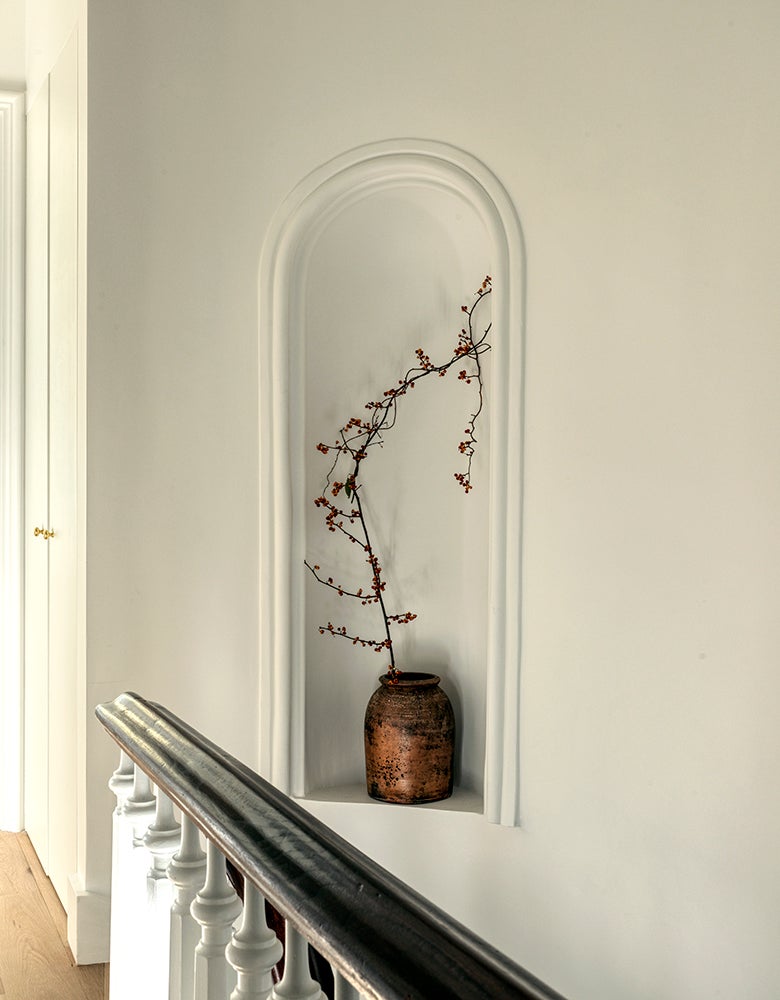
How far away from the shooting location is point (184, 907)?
39.7 inches

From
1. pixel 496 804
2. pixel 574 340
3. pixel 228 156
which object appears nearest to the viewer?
pixel 574 340

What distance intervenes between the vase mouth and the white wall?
14.3 inches

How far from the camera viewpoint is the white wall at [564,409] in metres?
2.25

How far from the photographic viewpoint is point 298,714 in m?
3.03

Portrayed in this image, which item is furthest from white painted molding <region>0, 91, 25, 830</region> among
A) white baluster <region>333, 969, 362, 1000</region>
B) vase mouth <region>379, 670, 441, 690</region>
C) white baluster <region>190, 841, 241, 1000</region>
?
white baluster <region>333, 969, 362, 1000</region>

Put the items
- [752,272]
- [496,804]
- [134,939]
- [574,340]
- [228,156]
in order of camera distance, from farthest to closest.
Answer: [228,156] < [496,804] < [574,340] < [752,272] < [134,939]

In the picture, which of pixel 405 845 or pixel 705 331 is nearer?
pixel 705 331

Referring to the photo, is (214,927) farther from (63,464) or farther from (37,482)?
(37,482)

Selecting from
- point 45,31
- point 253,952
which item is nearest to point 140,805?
point 253,952

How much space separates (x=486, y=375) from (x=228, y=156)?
968 mm

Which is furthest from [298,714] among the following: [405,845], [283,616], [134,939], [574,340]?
[134,939]

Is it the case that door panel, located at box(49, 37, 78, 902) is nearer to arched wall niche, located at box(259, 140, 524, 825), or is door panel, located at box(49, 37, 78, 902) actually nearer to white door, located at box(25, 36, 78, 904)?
white door, located at box(25, 36, 78, 904)

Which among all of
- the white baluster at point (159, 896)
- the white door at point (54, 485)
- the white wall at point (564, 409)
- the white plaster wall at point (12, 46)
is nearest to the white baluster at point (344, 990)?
the white baluster at point (159, 896)

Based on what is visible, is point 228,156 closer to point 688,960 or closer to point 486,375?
Result: point 486,375
